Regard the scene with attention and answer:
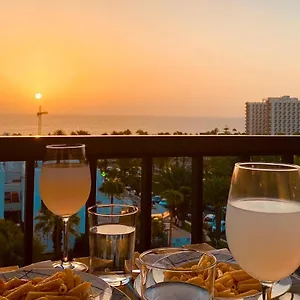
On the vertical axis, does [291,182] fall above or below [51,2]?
below

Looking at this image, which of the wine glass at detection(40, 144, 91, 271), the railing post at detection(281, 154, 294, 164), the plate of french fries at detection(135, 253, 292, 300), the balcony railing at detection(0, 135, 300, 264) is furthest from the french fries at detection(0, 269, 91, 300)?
the railing post at detection(281, 154, 294, 164)

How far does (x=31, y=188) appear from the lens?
1.80m

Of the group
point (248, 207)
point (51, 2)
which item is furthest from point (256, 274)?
point (51, 2)

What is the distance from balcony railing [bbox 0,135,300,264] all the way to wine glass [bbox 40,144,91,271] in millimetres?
762

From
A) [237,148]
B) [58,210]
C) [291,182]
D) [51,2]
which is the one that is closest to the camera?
[291,182]

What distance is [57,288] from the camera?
0.72m

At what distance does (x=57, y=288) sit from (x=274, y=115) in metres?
2.72

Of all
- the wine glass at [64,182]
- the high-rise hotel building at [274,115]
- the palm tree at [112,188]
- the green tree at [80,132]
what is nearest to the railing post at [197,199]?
the palm tree at [112,188]

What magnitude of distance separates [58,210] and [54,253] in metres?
0.80

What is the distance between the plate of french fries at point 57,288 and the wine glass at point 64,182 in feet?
0.69

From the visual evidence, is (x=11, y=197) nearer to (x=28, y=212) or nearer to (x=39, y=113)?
(x=28, y=212)

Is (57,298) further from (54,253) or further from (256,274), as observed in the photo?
(54,253)

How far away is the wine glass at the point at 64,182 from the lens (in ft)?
3.23

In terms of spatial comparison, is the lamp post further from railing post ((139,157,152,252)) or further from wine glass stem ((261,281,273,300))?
wine glass stem ((261,281,273,300))
